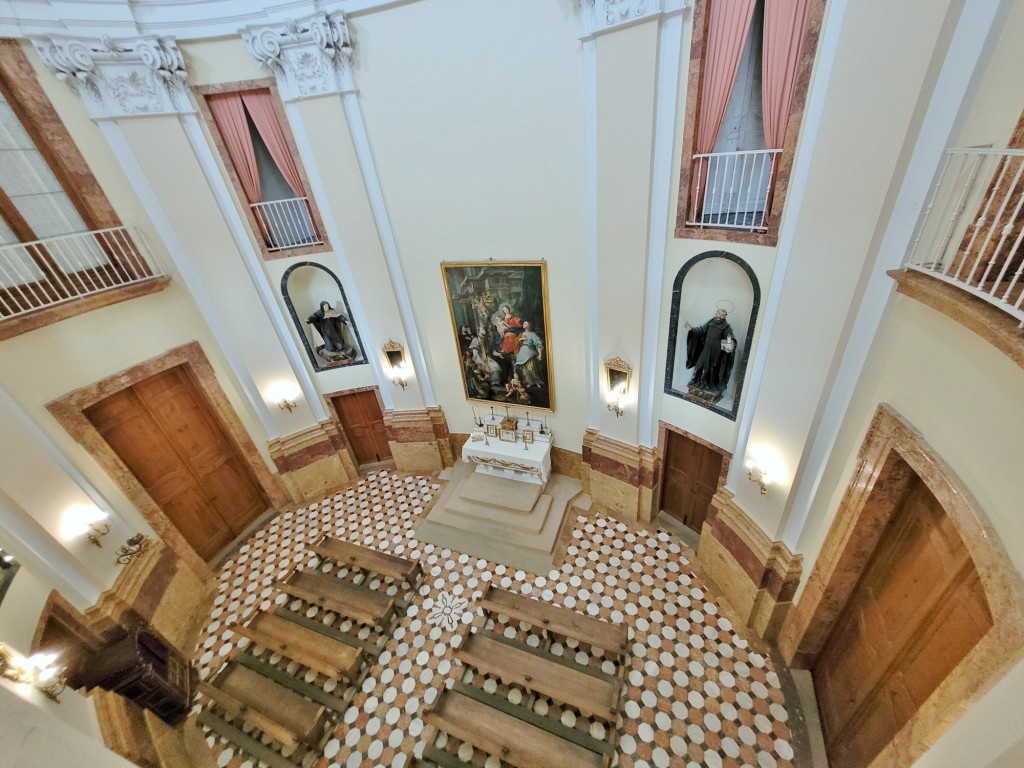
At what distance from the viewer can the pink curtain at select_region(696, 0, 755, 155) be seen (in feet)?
12.4

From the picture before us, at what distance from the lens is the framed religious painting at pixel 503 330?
6.13 meters

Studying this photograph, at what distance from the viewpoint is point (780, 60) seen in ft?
12.1

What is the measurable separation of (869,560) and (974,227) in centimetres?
296

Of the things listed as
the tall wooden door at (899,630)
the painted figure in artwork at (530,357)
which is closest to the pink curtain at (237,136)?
the painted figure in artwork at (530,357)

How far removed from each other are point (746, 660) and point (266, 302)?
8.44 meters

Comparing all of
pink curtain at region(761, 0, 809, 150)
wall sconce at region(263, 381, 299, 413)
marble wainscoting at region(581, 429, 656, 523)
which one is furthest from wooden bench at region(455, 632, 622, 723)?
pink curtain at region(761, 0, 809, 150)

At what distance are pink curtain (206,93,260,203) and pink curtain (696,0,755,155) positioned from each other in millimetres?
5940

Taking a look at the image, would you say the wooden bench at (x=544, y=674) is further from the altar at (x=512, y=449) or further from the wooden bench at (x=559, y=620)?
the altar at (x=512, y=449)

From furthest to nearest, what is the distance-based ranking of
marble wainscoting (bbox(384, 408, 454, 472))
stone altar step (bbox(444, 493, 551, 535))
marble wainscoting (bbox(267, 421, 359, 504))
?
marble wainscoting (bbox(384, 408, 454, 472)), marble wainscoting (bbox(267, 421, 359, 504)), stone altar step (bbox(444, 493, 551, 535))

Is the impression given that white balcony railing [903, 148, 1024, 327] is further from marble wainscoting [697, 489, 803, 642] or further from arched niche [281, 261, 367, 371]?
arched niche [281, 261, 367, 371]

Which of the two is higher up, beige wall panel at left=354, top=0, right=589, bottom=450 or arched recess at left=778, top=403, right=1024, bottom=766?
beige wall panel at left=354, top=0, right=589, bottom=450

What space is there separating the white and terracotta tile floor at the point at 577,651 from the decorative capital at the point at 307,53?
6.63 m

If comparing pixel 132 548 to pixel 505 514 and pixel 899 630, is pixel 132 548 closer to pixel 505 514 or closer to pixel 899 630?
pixel 505 514

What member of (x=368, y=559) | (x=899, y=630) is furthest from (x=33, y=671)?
(x=899, y=630)
